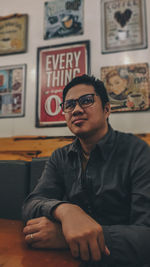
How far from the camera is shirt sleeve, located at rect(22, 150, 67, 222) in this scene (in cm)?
90

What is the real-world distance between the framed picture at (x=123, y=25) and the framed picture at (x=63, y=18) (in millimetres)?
240

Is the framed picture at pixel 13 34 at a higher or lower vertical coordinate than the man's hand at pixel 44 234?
higher

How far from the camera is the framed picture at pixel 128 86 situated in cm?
174

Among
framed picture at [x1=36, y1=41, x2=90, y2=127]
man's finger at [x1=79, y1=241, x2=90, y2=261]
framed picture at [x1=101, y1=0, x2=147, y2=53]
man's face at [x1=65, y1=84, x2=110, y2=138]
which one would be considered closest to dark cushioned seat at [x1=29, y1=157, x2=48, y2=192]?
framed picture at [x1=36, y1=41, x2=90, y2=127]

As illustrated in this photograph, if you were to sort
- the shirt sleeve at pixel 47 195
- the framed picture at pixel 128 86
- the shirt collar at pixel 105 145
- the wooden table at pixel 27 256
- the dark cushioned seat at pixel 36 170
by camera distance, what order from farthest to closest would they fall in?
the framed picture at pixel 128 86 < the dark cushioned seat at pixel 36 170 < the shirt collar at pixel 105 145 < the shirt sleeve at pixel 47 195 < the wooden table at pixel 27 256

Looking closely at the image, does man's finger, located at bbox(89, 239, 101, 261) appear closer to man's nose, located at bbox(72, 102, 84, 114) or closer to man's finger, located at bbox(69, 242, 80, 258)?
man's finger, located at bbox(69, 242, 80, 258)

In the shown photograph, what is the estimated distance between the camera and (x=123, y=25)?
6.16 feet

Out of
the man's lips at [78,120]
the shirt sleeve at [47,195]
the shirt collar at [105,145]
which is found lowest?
the shirt sleeve at [47,195]

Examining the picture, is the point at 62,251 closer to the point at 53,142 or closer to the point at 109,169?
the point at 109,169

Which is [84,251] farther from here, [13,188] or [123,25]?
[123,25]

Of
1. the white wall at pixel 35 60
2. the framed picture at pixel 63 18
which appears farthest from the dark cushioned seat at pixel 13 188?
the framed picture at pixel 63 18

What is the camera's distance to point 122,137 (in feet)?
3.83

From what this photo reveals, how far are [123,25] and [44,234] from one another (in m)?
1.85

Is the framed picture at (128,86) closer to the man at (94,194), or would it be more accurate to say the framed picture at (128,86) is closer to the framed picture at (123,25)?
the framed picture at (123,25)
